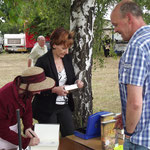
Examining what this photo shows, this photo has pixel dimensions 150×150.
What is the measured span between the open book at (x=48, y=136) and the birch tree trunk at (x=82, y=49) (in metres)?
1.58

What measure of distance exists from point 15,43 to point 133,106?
1029 inches

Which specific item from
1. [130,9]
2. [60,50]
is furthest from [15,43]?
[130,9]

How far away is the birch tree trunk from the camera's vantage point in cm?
355

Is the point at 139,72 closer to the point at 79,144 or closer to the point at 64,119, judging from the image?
the point at 79,144

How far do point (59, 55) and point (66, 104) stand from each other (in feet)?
1.73

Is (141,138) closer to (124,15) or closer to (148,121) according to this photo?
(148,121)

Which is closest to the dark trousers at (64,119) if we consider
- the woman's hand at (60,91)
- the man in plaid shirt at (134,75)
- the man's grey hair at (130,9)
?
the woman's hand at (60,91)

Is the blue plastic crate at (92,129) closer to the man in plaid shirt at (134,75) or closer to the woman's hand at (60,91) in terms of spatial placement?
the woman's hand at (60,91)

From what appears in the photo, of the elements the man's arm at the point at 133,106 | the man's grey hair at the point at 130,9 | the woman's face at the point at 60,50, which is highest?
the man's grey hair at the point at 130,9

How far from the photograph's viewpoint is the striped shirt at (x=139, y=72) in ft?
5.01

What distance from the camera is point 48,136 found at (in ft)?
7.16

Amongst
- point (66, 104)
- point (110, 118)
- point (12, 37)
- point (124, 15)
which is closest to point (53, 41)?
point (66, 104)

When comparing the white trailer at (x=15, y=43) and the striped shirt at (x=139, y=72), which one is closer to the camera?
the striped shirt at (x=139, y=72)

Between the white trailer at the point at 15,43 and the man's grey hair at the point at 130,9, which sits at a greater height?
the man's grey hair at the point at 130,9
